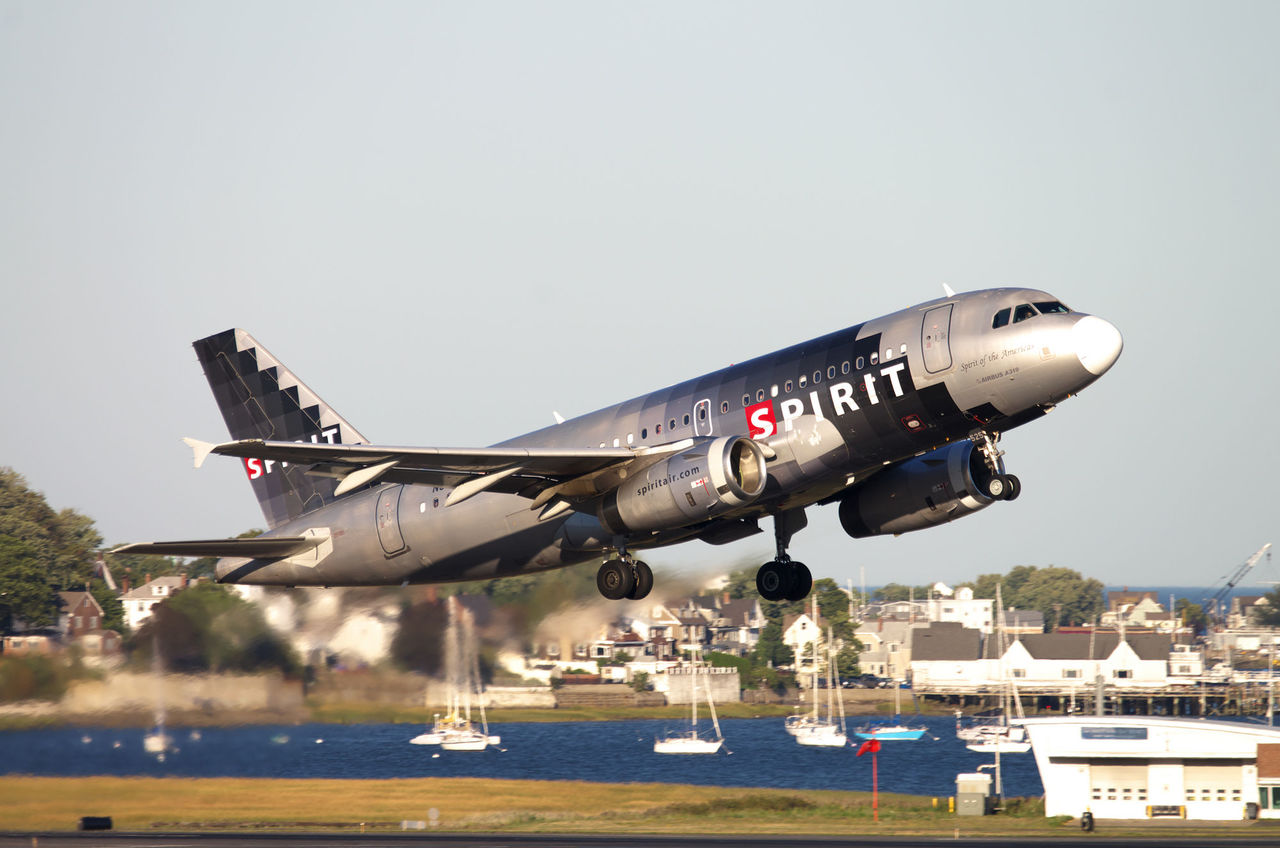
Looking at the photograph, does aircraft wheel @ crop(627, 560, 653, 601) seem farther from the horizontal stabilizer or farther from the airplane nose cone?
the airplane nose cone

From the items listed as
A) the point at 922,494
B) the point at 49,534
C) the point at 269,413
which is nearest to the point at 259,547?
the point at 269,413

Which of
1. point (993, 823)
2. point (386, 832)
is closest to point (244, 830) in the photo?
point (386, 832)

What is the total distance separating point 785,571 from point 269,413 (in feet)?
59.8

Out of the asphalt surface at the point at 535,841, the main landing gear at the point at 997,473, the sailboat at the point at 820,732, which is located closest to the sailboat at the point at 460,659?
the asphalt surface at the point at 535,841

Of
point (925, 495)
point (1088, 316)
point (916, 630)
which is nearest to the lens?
point (1088, 316)

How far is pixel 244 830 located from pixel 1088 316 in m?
39.8

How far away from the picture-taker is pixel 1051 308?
29484 mm

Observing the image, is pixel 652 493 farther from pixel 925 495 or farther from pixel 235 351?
pixel 235 351

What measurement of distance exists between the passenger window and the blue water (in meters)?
26.3

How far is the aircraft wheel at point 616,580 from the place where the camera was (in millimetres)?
34062

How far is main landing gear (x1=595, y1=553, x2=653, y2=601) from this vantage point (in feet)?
112

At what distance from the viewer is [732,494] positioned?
30219mm

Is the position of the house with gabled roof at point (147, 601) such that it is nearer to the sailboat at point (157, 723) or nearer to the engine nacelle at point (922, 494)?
the sailboat at point (157, 723)

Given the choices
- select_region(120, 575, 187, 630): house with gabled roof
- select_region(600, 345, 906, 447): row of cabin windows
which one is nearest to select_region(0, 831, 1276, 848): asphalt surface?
select_region(120, 575, 187, 630): house with gabled roof
